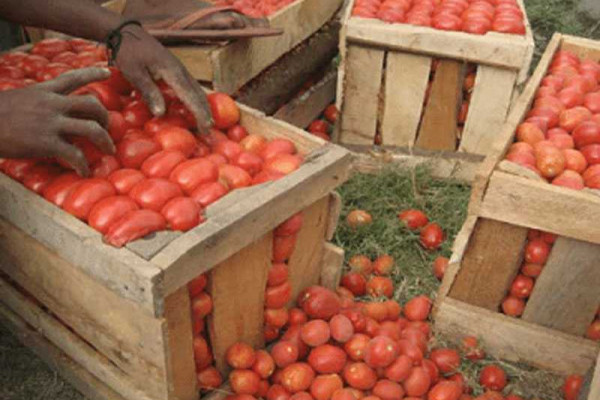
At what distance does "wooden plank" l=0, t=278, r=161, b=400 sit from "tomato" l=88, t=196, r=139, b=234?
636 mm

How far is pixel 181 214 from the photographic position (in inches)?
86.4

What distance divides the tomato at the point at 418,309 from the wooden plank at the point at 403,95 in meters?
1.32

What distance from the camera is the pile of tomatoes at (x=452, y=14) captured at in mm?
3875

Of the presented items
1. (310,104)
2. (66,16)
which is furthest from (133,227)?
(310,104)

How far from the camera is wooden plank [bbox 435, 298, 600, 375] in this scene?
2.94m

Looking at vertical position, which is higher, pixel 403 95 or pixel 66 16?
pixel 66 16

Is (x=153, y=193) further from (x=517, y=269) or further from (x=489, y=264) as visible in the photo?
(x=517, y=269)

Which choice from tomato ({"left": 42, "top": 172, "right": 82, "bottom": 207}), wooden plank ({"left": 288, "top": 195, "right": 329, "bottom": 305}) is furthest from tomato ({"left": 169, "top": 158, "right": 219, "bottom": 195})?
wooden plank ({"left": 288, "top": 195, "right": 329, "bottom": 305})

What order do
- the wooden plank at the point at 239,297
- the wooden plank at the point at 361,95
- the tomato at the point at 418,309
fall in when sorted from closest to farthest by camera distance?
the wooden plank at the point at 239,297
the tomato at the point at 418,309
the wooden plank at the point at 361,95

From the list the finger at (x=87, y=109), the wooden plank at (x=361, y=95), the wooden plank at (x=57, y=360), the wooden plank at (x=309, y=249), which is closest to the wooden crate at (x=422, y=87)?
the wooden plank at (x=361, y=95)

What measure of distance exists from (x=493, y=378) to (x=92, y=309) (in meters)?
1.73

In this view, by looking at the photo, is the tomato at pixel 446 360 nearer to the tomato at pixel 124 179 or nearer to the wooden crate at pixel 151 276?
the wooden crate at pixel 151 276

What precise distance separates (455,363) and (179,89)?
5.44 feet

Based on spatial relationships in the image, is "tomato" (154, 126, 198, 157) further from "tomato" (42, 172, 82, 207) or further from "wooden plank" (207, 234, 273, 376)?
"wooden plank" (207, 234, 273, 376)
